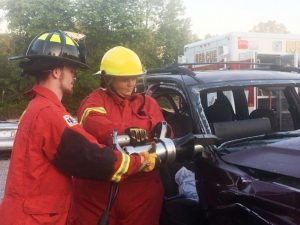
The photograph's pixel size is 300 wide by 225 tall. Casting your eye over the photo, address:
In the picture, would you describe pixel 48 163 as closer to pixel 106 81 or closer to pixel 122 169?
pixel 122 169

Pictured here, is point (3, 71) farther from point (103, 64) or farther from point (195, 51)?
point (103, 64)

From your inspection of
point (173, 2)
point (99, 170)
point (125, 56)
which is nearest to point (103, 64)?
point (125, 56)

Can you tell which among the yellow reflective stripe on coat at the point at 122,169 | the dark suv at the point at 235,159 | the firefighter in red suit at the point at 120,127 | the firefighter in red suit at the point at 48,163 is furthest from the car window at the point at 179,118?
the firefighter in red suit at the point at 48,163

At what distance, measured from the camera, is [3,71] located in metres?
23.4

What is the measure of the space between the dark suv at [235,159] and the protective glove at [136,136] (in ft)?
1.10

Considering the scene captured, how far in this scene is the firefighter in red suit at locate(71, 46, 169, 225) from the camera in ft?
9.65

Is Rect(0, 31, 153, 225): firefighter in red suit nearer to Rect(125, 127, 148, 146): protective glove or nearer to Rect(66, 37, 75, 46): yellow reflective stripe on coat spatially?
Rect(66, 37, 75, 46): yellow reflective stripe on coat

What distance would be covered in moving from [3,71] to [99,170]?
2266 cm

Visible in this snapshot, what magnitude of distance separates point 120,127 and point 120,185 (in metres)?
0.38

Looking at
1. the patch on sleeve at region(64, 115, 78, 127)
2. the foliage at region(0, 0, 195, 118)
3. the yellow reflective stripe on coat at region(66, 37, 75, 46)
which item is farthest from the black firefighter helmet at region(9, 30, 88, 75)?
the foliage at region(0, 0, 195, 118)

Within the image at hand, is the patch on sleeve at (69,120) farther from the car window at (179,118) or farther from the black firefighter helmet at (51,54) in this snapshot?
the car window at (179,118)

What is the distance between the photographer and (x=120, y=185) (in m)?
2.92

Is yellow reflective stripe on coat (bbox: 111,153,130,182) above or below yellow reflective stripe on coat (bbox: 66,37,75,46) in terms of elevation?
below

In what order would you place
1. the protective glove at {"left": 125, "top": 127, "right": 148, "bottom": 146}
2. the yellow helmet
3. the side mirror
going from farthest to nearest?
the yellow helmet
the protective glove at {"left": 125, "top": 127, "right": 148, "bottom": 146}
the side mirror
